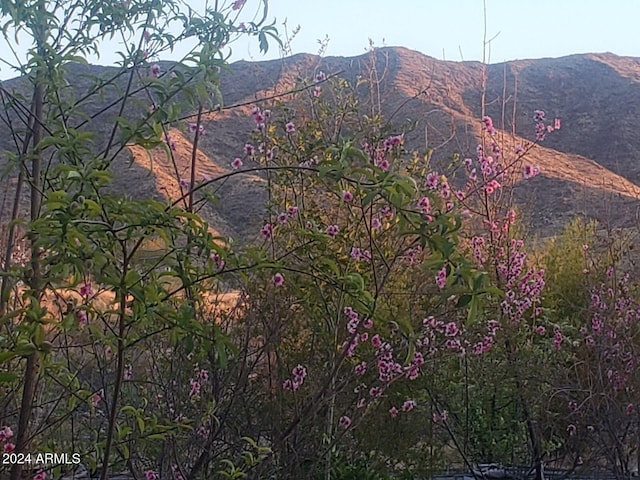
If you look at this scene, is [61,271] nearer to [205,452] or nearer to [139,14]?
[139,14]

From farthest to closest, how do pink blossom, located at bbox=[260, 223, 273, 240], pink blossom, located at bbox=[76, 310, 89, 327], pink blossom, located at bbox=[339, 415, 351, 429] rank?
pink blossom, located at bbox=[339, 415, 351, 429] → pink blossom, located at bbox=[260, 223, 273, 240] → pink blossom, located at bbox=[76, 310, 89, 327]

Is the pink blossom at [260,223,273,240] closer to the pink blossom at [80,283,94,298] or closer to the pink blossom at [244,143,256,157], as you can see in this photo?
the pink blossom at [244,143,256,157]

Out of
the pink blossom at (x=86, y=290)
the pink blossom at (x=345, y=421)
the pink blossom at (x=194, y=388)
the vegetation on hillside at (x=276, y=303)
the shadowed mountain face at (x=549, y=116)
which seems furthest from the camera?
the shadowed mountain face at (x=549, y=116)

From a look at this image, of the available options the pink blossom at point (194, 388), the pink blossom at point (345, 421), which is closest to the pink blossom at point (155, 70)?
the pink blossom at point (194, 388)

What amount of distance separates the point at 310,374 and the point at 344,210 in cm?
85

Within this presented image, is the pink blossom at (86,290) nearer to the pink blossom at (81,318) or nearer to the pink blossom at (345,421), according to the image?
the pink blossom at (81,318)

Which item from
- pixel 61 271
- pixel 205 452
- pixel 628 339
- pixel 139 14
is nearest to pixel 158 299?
pixel 61 271

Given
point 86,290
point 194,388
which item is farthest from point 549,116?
point 86,290

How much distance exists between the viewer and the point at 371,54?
15.6 ft

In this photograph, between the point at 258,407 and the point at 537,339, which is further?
the point at 537,339

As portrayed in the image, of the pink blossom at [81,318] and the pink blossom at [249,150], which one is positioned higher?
the pink blossom at [249,150]

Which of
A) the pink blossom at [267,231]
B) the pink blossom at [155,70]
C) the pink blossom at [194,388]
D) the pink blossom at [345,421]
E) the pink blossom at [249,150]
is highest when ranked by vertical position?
the pink blossom at [155,70]

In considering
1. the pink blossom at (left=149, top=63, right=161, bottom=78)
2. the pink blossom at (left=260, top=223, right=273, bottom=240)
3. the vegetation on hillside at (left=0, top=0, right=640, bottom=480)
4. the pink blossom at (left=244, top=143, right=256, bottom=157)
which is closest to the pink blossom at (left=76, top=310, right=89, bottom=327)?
the vegetation on hillside at (left=0, top=0, right=640, bottom=480)

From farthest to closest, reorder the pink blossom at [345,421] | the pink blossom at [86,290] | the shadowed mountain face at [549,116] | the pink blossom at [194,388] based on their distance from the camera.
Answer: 1. the shadowed mountain face at [549,116]
2. the pink blossom at [345,421]
3. the pink blossom at [194,388]
4. the pink blossom at [86,290]
